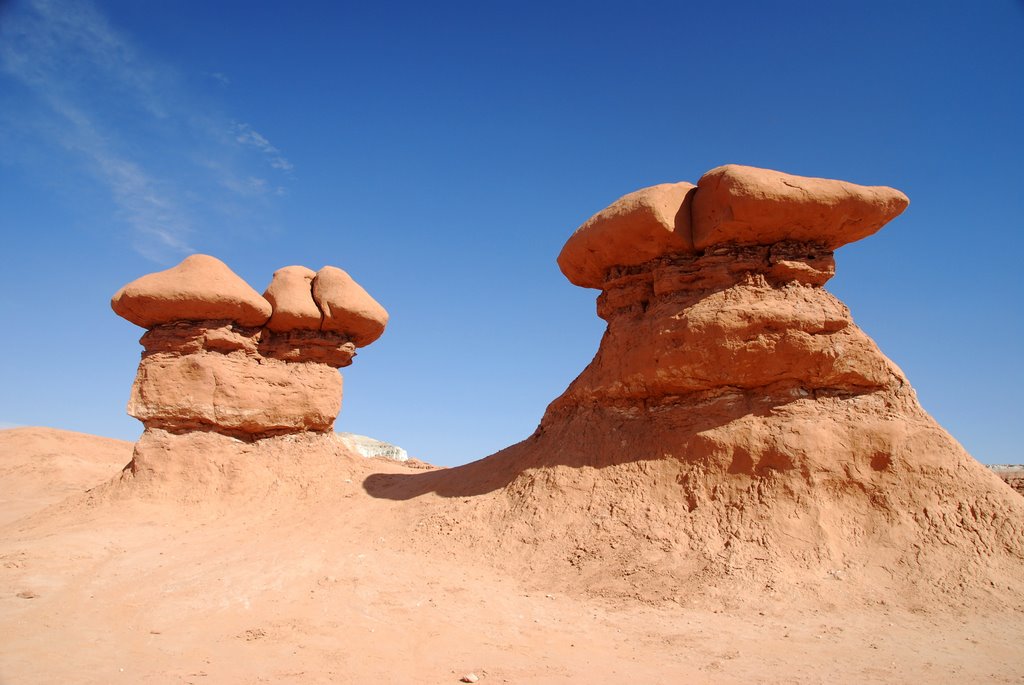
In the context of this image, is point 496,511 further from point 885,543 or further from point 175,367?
point 175,367

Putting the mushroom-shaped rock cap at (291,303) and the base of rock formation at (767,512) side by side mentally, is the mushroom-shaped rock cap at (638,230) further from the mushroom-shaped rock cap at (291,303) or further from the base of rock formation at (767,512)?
the mushroom-shaped rock cap at (291,303)

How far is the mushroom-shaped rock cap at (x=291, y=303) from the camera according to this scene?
39.0 feet

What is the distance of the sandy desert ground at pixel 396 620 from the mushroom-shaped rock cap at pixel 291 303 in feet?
13.0

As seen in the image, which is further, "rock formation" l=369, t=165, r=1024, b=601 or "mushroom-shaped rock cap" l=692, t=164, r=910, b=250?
"mushroom-shaped rock cap" l=692, t=164, r=910, b=250

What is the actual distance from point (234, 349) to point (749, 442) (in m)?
8.71

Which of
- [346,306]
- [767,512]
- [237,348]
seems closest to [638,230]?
[767,512]

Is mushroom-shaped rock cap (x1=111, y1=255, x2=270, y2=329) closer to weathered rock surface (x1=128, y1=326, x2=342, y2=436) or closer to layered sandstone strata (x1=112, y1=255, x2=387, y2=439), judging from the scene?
layered sandstone strata (x1=112, y1=255, x2=387, y2=439)

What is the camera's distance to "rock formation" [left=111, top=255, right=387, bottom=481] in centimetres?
1108

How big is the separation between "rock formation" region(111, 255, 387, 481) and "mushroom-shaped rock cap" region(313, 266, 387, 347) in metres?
0.02

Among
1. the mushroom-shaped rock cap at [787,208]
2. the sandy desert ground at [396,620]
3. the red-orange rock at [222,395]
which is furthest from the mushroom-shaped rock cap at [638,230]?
the red-orange rock at [222,395]

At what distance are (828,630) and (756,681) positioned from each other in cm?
134

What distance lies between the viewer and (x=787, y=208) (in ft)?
24.8

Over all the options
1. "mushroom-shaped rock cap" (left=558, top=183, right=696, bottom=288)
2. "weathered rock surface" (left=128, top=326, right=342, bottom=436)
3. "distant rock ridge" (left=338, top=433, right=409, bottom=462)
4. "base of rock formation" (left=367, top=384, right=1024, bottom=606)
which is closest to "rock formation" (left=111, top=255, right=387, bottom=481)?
"weathered rock surface" (left=128, top=326, right=342, bottom=436)

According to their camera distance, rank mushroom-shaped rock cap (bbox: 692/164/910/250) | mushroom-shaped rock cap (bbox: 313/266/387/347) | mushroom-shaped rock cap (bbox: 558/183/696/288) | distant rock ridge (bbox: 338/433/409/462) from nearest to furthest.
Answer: mushroom-shaped rock cap (bbox: 692/164/910/250) < mushroom-shaped rock cap (bbox: 558/183/696/288) < mushroom-shaped rock cap (bbox: 313/266/387/347) < distant rock ridge (bbox: 338/433/409/462)
